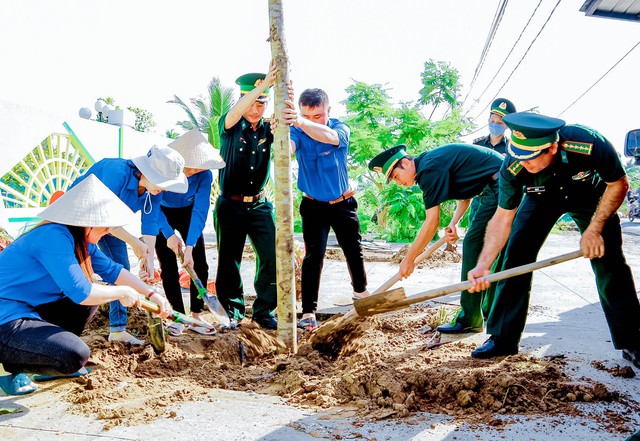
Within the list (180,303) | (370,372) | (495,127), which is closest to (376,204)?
(495,127)

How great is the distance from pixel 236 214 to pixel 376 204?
533 inches

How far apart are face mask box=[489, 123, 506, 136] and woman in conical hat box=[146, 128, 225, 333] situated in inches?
115

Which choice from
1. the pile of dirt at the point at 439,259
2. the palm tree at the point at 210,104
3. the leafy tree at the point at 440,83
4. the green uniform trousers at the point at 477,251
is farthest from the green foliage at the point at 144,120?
the green uniform trousers at the point at 477,251

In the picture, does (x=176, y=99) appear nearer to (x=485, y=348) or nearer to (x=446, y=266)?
(x=446, y=266)


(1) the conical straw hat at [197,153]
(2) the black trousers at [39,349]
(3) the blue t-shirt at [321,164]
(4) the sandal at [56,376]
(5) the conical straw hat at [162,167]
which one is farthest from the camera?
(3) the blue t-shirt at [321,164]

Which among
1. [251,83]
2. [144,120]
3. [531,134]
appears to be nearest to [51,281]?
[251,83]

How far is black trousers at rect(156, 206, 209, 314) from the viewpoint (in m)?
4.48

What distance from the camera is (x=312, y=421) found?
8.38ft

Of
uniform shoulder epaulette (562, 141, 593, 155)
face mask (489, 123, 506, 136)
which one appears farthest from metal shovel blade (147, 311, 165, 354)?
face mask (489, 123, 506, 136)

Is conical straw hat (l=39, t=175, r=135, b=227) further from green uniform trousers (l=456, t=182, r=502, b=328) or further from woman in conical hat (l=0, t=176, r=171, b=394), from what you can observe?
green uniform trousers (l=456, t=182, r=502, b=328)

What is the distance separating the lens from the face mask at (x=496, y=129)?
17.0 ft

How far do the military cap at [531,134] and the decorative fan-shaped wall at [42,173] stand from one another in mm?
7502

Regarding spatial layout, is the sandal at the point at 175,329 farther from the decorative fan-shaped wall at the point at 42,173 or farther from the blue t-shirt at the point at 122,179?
the decorative fan-shaped wall at the point at 42,173

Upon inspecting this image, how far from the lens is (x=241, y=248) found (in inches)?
177
